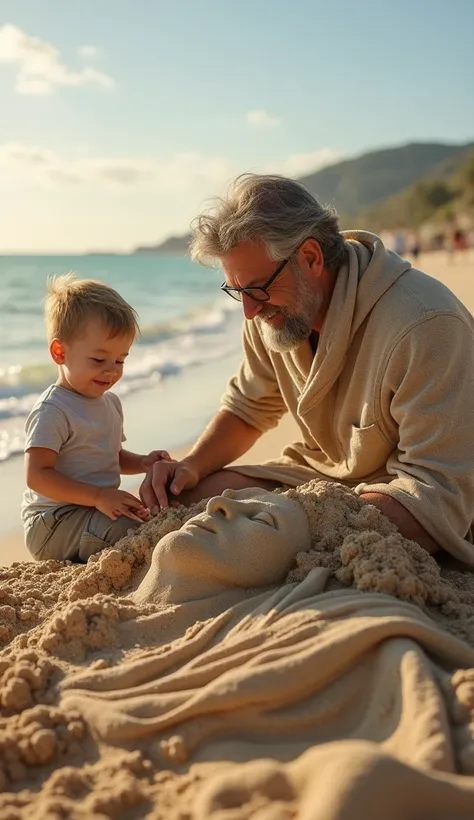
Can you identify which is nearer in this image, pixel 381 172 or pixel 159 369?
pixel 159 369

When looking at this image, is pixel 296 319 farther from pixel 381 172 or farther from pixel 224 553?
Result: pixel 381 172

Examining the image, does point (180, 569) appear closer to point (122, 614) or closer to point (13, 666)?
point (122, 614)

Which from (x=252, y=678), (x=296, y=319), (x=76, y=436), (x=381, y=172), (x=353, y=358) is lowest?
(x=252, y=678)

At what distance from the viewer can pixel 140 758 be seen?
2.08 metres

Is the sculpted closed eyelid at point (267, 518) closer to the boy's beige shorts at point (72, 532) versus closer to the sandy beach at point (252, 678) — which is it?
the sandy beach at point (252, 678)

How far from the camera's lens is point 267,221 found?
349 centimetres

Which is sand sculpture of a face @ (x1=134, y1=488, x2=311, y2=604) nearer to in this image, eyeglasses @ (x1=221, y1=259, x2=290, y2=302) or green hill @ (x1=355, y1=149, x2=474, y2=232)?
eyeglasses @ (x1=221, y1=259, x2=290, y2=302)

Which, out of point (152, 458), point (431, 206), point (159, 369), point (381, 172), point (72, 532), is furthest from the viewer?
point (381, 172)

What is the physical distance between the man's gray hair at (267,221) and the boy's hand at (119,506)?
3.59 ft

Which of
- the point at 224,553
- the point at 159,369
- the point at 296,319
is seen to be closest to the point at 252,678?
the point at 224,553

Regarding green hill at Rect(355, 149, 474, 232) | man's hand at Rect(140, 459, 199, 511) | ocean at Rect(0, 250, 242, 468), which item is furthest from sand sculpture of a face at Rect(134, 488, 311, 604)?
green hill at Rect(355, 149, 474, 232)

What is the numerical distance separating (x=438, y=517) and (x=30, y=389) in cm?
603

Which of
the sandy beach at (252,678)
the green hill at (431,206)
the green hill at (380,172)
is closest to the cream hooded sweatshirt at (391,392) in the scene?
the sandy beach at (252,678)

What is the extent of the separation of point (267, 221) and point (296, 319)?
1.41 ft
